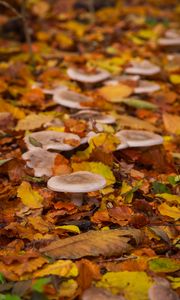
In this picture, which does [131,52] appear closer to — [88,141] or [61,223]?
[88,141]

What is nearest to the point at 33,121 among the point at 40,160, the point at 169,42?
the point at 40,160

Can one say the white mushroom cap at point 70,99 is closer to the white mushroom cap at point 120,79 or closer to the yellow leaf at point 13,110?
the yellow leaf at point 13,110

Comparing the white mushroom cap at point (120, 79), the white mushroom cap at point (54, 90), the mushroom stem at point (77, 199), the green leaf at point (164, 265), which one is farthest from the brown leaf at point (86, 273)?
the white mushroom cap at point (120, 79)

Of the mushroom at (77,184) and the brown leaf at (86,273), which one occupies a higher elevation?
the mushroom at (77,184)

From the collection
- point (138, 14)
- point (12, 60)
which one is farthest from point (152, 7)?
point (12, 60)

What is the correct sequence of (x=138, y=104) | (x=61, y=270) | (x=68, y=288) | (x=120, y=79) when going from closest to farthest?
(x=68, y=288)
(x=61, y=270)
(x=138, y=104)
(x=120, y=79)

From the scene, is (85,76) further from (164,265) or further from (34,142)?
(164,265)
